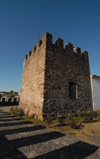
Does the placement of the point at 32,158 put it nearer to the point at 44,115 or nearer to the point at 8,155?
the point at 8,155

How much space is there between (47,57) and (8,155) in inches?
199

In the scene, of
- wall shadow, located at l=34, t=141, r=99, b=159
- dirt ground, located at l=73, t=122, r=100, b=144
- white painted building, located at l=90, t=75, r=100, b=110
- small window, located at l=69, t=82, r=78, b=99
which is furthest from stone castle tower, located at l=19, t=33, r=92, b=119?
wall shadow, located at l=34, t=141, r=99, b=159

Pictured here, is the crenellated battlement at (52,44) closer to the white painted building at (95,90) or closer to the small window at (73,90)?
the small window at (73,90)

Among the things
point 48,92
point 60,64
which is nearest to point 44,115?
point 48,92

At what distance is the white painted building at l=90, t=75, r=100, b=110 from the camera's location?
839 centimetres

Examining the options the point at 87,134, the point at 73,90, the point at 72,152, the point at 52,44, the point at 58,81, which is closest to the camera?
the point at 72,152

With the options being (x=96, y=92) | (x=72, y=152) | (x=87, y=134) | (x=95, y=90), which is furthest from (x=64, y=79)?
(x=72, y=152)

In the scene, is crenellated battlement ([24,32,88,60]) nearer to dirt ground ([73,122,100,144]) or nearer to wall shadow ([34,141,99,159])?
dirt ground ([73,122,100,144])

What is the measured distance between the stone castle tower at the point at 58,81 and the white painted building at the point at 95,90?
3.70 ft

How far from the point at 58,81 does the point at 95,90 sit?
15.5 feet

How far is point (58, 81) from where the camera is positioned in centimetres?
610

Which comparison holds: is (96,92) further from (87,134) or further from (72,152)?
(72,152)

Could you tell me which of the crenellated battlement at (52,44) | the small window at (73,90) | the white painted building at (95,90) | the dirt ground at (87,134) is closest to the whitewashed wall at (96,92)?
the white painted building at (95,90)

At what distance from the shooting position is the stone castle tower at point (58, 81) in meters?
5.53
